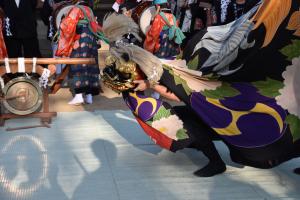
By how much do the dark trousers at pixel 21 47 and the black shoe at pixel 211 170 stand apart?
3493 mm

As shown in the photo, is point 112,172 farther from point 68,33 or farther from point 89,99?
point 68,33

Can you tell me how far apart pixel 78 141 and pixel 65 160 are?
0.48 metres

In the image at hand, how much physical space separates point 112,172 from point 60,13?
2562mm

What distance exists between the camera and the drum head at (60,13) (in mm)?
5266

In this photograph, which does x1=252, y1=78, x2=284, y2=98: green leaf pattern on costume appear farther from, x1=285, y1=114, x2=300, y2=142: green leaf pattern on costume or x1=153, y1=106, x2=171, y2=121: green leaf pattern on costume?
x1=153, y1=106, x2=171, y2=121: green leaf pattern on costume

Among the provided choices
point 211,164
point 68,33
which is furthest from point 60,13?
point 211,164

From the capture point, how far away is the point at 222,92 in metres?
3.35

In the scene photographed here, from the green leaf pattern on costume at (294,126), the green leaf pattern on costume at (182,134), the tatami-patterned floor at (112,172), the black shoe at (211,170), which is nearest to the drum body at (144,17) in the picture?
the tatami-patterned floor at (112,172)

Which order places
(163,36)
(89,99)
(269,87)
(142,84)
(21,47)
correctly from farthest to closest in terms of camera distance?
(21,47) → (89,99) → (163,36) → (142,84) → (269,87)

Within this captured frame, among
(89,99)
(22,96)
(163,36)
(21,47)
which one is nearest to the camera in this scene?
(22,96)

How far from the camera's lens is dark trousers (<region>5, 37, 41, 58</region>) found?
6004 millimetres

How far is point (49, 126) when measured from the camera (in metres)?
4.55

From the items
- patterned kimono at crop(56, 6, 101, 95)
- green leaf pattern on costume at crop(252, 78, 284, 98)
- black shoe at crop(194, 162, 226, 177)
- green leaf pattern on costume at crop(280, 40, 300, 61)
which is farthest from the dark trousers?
green leaf pattern on costume at crop(280, 40, 300, 61)

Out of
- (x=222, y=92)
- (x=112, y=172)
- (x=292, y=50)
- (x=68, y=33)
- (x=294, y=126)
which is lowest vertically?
(x=112, y=172)
